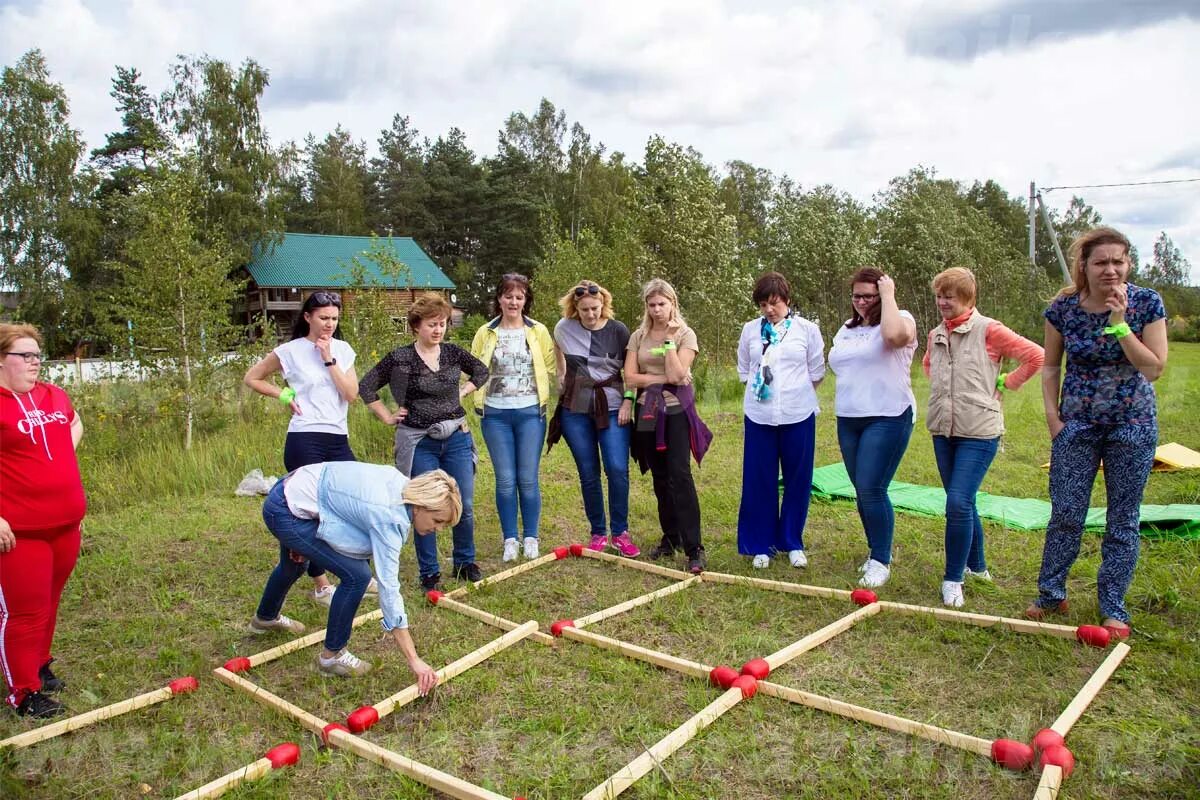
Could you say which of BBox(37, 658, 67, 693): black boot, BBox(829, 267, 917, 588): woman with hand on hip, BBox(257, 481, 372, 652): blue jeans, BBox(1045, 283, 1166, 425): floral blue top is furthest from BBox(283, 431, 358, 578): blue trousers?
BBox(1045, 283, 1166, 425): floral blue top

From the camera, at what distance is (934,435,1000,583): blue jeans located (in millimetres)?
4203

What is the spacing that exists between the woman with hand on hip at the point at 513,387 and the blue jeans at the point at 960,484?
2331 mm

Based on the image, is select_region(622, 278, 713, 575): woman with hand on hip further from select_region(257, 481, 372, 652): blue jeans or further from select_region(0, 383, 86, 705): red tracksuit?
select_region(0, 383, 86, 705): red tracksuit

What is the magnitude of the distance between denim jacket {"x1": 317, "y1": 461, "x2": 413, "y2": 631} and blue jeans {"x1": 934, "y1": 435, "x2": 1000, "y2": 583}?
2.69m

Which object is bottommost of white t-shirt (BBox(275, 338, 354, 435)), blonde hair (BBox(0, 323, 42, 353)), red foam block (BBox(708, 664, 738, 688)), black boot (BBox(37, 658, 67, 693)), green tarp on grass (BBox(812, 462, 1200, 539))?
black boot (BBox(37, 658, 67, 693))

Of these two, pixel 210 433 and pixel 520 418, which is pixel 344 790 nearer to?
pixel 520 418

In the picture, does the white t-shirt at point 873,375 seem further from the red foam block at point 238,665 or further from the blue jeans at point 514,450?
the red foam block at point 238,665

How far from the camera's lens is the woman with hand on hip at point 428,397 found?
4727 mm

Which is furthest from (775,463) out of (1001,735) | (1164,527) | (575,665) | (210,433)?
(210,433)

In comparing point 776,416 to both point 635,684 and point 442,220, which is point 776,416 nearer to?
point 635,684

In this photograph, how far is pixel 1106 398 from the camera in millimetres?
3656

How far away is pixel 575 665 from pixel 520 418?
5.87 feet

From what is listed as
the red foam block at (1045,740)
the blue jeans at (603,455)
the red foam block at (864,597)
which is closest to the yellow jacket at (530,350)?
the blue jeans at (603,455)

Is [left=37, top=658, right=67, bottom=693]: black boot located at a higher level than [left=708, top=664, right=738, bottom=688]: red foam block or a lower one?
lower
